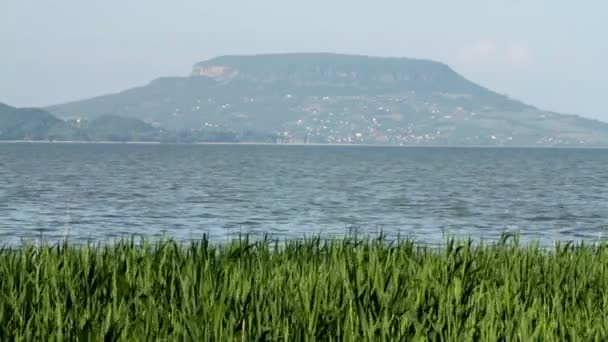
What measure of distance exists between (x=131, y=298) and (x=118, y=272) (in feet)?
4.42

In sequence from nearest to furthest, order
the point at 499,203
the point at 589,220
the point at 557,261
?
the point at 557,261 < the point at 589,220 < the point at 499,203

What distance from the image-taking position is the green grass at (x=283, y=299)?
27.8 feet

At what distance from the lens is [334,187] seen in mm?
89000

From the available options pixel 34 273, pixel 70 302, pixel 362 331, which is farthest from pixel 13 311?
pixel 362 331

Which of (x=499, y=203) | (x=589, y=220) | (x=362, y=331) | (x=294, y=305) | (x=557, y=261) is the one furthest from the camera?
(x=499, y=203)

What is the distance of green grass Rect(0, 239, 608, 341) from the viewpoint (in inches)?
333

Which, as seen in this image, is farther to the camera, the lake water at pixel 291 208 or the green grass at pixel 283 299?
the lake water at pixel 291 208

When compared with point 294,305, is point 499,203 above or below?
below

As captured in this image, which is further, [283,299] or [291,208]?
[291,208]

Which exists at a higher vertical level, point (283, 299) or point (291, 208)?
point (283, 299)

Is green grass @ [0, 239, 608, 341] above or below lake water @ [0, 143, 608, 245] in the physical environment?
above

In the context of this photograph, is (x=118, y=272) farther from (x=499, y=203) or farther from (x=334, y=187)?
(x=334, y=187)

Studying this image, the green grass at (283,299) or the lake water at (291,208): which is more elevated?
the green grass at (283,299)

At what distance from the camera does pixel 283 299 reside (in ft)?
32.1
